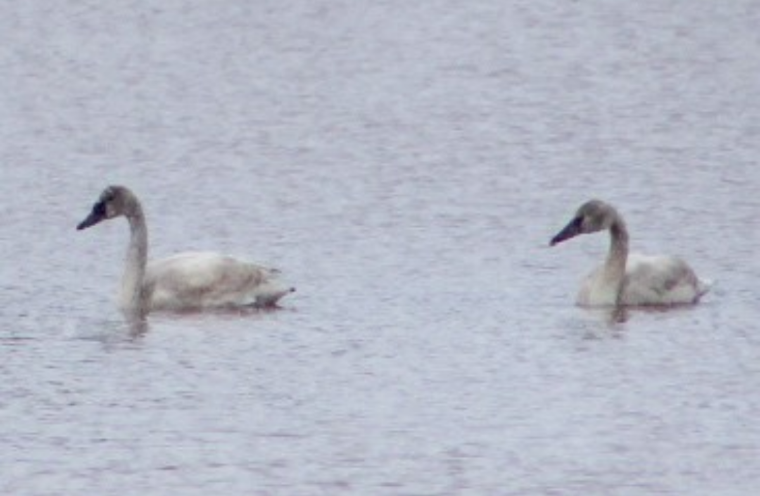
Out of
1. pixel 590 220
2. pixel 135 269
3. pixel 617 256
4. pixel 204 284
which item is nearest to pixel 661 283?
pixel 617 256

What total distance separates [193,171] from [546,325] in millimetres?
6939

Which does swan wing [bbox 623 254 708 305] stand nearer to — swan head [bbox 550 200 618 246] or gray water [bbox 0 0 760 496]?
gray water [bbox 0 0 760 496]

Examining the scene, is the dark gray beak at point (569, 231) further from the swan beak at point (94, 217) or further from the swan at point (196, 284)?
the swan beak at point (94, 217)

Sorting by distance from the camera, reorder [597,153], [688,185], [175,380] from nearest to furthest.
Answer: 1. [175,380]
2. [688,185]
3. [597,153]

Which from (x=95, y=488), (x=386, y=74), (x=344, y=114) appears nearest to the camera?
(x=95, y=488)

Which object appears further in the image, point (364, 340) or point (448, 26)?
point (448, 26)

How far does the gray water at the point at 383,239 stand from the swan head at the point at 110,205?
33 centimetres

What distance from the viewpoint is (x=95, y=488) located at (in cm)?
1148

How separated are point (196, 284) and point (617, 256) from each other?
7.34 ft

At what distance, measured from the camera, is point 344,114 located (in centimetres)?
2561

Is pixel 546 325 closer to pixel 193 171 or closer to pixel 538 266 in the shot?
pixel 538 266

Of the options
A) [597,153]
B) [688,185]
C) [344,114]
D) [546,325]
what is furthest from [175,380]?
[344,114]

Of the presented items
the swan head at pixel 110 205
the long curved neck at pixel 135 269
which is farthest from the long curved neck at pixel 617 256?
the swan head at pixel 110 205

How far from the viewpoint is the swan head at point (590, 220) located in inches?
674
